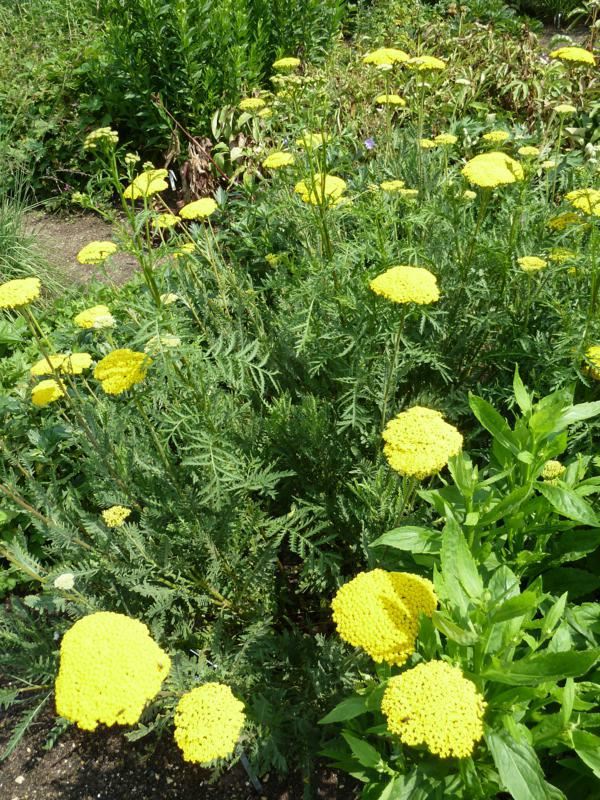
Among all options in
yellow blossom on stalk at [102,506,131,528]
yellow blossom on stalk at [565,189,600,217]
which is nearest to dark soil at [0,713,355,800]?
yellow blossom on stalk at [102,506,131,528]

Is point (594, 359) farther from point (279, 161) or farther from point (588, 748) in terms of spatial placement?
point (279, 161)

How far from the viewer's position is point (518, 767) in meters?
1.14

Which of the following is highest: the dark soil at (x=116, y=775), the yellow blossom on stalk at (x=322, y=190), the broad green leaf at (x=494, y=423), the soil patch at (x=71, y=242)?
the yellow blossom on stalk at (x=322, y=190)

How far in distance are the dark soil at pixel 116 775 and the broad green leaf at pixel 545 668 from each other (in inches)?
33.8

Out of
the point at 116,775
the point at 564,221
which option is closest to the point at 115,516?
the point at 116,775

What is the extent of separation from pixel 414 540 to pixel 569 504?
369 millimetres

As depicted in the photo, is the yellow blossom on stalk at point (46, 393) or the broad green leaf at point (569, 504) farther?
the yellow blossom on stalk at point (46, 393)

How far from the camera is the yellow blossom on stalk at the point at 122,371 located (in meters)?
1.56

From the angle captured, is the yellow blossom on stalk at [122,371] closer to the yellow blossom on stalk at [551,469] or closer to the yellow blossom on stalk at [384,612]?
the yellow blossom on stalk at [384,612]

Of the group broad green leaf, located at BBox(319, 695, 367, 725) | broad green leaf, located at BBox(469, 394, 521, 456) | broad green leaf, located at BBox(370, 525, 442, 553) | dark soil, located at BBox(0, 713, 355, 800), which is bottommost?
dark soil, located at BBox(0, 713, 355, 800)

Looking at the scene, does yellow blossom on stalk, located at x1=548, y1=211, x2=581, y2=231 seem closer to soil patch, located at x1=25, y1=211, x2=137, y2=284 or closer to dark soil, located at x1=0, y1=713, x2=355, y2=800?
dark soil, located at x1=0, y1=713, x2=355, y2=800

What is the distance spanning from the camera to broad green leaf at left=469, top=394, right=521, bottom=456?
1557 mm

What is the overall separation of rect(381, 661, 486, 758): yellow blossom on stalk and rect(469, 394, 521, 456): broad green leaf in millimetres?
655

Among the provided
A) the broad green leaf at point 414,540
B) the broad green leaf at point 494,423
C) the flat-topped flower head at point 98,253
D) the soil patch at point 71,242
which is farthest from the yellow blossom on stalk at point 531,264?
the soil patch at point 71,242
